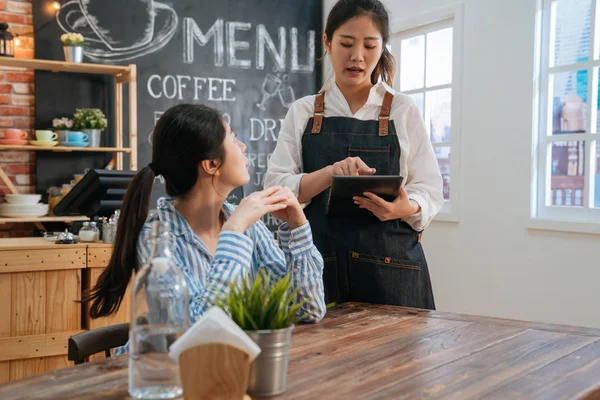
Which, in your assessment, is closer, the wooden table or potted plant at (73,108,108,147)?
the wooden table

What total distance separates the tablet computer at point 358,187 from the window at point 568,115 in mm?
2119

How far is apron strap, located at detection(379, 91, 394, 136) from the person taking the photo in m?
2.02

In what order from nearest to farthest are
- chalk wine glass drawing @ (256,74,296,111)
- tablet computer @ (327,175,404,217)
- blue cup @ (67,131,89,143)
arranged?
1. tablet computer @ (327,175,404,217)
2. blue cup @ (67,131,89,143)
3. chalk wine glass drawing @ (256,74,296,111)

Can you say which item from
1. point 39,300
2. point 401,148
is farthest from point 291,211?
point 39,300

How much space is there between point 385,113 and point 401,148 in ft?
0.40

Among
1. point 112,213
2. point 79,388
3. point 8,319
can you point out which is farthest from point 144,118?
point 79,388

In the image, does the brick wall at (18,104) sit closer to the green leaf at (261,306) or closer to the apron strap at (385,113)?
the apron strap at (385,113)

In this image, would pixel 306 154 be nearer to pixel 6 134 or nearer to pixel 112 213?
pixel 112 213

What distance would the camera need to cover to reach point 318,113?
6.83ft

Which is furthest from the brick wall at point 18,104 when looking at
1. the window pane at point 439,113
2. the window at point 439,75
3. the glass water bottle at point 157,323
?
the glass water bottle at point 157,323

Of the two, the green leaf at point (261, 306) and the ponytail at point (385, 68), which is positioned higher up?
the ponytail at point (385, 68)

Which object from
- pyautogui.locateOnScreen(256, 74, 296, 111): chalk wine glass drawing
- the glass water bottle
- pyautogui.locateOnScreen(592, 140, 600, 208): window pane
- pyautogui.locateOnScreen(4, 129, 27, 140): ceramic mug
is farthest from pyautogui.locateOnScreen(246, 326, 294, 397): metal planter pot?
pyautogui.locateOnScreen(256, 74, 296, 111): chalk wine glass drawing

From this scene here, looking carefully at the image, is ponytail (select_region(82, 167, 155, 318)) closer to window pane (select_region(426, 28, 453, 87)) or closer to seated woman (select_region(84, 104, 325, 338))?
seated woman (select_region(84, 104, 325, 338))

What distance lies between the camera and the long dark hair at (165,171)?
1.46m
